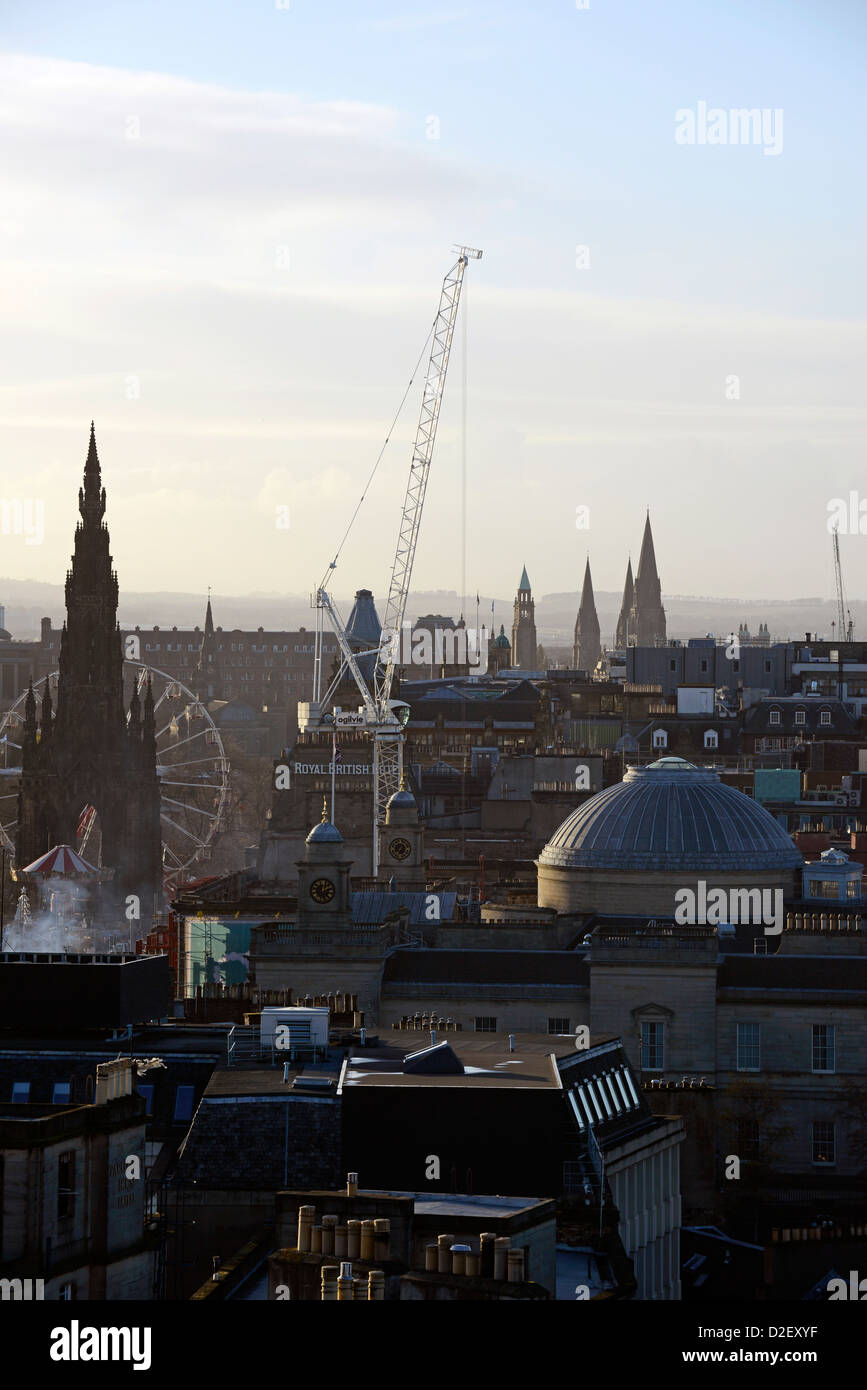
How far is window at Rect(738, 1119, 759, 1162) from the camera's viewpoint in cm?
8094

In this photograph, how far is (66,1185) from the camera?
36844 millimetres

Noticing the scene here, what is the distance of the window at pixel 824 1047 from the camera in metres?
85.1

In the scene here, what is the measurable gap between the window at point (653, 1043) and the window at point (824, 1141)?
5.80m

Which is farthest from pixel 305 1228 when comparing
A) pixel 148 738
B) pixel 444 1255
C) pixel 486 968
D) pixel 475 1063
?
pixel 148 738

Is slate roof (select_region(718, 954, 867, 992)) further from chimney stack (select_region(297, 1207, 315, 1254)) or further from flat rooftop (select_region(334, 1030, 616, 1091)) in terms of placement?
chimney stack (select_region(297, 1207, 315, 1254))

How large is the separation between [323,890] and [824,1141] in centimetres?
1983

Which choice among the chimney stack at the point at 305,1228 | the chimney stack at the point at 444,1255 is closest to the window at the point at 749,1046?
the chimney stack at the point at 305,1228

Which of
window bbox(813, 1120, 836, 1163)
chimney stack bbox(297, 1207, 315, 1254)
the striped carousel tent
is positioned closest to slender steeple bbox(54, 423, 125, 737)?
the striped carousel tent

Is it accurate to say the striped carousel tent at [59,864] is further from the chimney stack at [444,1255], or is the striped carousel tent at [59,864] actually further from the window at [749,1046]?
the chimney stack at [444,1255]

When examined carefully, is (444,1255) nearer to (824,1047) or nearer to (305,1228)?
(305,1228)
